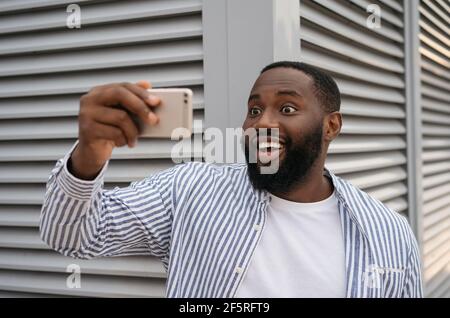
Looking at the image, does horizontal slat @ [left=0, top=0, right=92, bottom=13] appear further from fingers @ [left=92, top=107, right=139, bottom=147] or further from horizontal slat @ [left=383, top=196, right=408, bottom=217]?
horizontal slat @ [left=383, top=196, right=408, bottom=217]

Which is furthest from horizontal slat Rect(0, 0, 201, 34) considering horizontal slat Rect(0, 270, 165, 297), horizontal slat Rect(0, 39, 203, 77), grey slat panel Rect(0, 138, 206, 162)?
horizontal slat Rect(0, 270, 165, 297)

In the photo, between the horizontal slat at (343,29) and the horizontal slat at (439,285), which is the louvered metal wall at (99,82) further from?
the horizontal slat at (439,285)

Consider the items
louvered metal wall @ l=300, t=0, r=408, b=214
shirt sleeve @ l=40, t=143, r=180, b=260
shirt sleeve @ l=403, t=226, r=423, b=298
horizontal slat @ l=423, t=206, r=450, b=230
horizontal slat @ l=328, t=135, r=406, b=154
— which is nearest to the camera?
shirt sleeve @ l=40, t=143, r=180, b=260

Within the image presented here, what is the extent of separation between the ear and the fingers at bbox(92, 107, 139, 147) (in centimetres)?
108

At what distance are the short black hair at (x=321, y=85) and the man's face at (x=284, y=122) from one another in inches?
1.5

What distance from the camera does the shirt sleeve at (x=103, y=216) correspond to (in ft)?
4.57

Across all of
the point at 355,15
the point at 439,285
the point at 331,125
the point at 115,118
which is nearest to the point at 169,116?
the point at 115,118

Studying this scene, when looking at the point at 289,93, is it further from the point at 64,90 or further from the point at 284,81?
the point at 64,90

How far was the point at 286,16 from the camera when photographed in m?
2.33

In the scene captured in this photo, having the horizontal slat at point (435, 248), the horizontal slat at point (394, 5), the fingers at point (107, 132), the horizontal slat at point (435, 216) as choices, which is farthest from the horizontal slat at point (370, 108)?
the fingers at point (107, 132)

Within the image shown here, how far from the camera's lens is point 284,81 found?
1.91m

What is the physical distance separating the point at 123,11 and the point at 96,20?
0.16 meters

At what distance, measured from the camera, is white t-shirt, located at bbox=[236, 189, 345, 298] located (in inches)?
67.7
